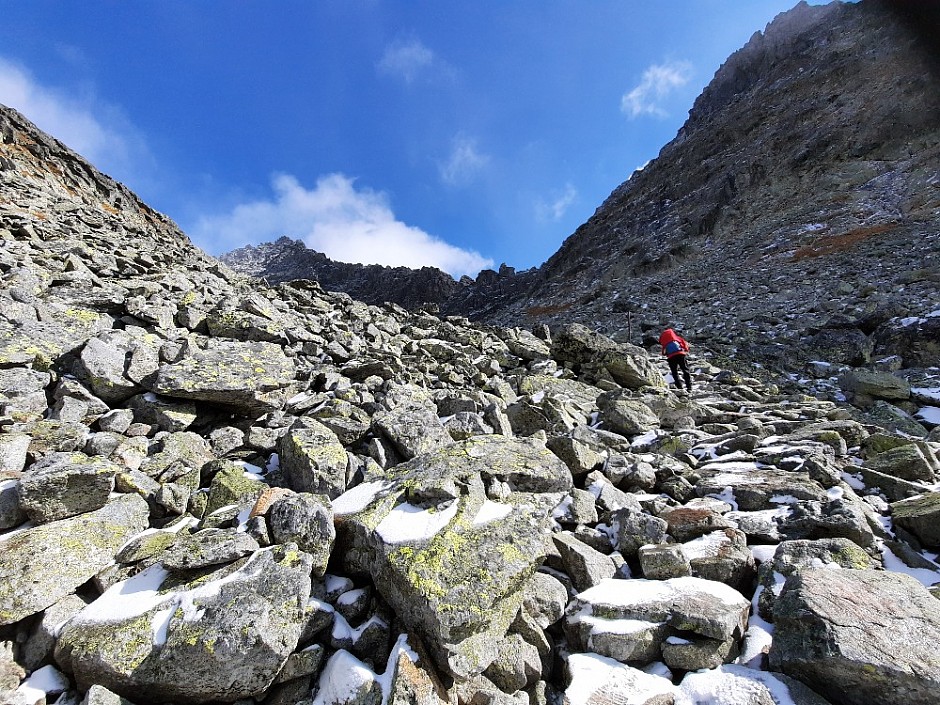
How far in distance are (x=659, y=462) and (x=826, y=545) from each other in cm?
264

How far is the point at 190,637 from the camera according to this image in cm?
279

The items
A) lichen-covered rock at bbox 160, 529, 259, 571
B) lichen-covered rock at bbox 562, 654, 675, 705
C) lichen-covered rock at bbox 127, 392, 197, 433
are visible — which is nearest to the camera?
lichen-covered rock at bbox 562, 654, 675, 705

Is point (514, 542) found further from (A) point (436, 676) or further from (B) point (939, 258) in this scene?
(B) point (939, 258)

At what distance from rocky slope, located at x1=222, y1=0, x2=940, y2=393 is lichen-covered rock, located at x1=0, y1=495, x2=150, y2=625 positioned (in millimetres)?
17782

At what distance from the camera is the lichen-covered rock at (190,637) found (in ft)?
8.87

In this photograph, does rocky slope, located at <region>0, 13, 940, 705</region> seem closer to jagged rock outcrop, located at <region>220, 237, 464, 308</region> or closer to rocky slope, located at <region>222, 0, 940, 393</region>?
rocky slope, located at <region>222, 0, 940, 393</region>

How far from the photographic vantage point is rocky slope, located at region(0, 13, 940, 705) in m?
2.82

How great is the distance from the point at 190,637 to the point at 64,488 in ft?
6.18

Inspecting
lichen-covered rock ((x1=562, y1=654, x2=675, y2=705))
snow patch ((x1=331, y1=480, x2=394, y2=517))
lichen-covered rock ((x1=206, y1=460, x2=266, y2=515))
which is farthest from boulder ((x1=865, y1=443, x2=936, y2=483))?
lichen-covered rock ((x1=206, y1=460, x2=266, y2=515))

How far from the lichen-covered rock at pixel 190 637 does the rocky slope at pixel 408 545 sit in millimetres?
15

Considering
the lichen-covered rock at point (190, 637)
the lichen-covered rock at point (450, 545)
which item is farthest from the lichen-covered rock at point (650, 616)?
the lichen-covered rock at point (190, 637)

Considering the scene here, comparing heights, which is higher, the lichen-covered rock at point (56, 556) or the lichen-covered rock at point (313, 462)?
the lichen-covered rock at point (313, 462)

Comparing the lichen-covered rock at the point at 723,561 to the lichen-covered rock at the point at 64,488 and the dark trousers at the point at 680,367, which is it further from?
the dark trousers at the point at 680,367

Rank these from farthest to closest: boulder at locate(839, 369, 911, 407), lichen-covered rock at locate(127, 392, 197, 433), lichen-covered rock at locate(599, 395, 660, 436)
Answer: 1. boulder at locate(839, 369, 911, 407)
2. lichen-covered rock at locate(599, 395, 660, 436)
3. lichen-covered rock at locate(127, 392, 197, 433)
